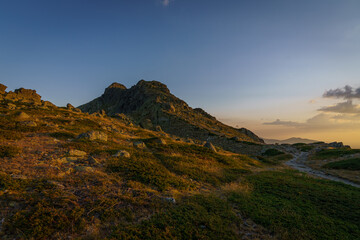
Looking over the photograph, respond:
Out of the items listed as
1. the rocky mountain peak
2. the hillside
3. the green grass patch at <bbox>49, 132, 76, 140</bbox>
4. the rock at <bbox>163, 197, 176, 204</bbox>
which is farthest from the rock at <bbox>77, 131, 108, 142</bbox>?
the rocky mountain peak

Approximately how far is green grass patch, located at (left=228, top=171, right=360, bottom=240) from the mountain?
50363 mm

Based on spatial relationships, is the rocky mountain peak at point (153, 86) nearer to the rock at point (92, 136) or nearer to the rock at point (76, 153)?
the rock at point (92, 136)

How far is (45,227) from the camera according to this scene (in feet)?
21.5

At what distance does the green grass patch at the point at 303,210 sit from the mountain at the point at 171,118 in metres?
50.4

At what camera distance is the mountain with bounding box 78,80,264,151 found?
261ft

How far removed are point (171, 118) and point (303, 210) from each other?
86.9 metres

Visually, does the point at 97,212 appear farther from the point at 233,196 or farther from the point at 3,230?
the point at 233,196

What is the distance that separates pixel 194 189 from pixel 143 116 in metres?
100

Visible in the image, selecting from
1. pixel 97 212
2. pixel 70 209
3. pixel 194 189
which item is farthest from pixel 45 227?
pixel 194 189

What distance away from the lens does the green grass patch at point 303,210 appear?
9.45 metres

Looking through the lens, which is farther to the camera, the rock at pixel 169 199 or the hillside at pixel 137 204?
the rock at pixel 169 199

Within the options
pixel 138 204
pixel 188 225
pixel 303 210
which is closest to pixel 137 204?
pixel 138 204

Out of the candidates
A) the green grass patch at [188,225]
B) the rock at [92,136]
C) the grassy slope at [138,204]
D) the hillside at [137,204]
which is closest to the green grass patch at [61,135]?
the rock at [92,136]

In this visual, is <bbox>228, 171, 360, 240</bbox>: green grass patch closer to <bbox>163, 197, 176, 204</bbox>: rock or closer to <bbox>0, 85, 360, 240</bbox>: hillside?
<bbox>0, 85, 360, 240</bbox>: hillside
